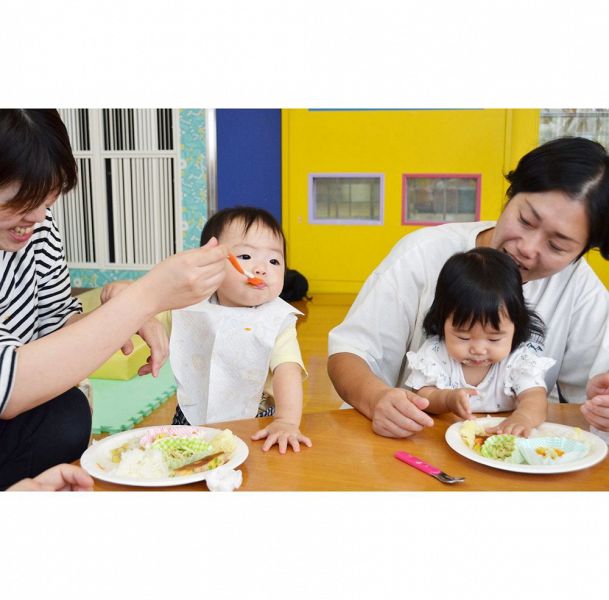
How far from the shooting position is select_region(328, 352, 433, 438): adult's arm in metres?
1.06

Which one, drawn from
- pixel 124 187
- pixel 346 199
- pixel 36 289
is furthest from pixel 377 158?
pixel 36 289

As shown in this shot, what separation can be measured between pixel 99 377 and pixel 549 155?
2.36m

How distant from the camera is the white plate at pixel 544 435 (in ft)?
3.07

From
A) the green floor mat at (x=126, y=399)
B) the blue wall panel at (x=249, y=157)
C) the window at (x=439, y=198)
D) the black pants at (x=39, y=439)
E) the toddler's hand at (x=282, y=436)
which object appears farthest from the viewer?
the window at (x=439, y=198)

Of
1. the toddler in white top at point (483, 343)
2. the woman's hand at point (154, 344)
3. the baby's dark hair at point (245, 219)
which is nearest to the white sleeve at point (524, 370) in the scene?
the toddler in white top at point (483, 343)

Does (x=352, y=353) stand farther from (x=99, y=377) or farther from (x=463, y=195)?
(x=463, y=195)

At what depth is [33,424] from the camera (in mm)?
1272

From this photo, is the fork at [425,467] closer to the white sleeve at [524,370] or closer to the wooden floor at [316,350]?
the white sleeve at [524,370]

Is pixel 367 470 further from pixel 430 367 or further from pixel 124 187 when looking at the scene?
pixel 124 187

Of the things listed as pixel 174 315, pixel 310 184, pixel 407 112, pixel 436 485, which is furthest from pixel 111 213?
pixel 436 485

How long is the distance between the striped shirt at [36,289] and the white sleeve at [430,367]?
2.39 ft

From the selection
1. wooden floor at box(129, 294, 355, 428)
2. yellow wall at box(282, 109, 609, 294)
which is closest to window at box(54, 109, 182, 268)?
wooden floor at box(129, 294, 355, 428)

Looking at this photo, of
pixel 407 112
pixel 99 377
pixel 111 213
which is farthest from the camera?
pixel 407 112
